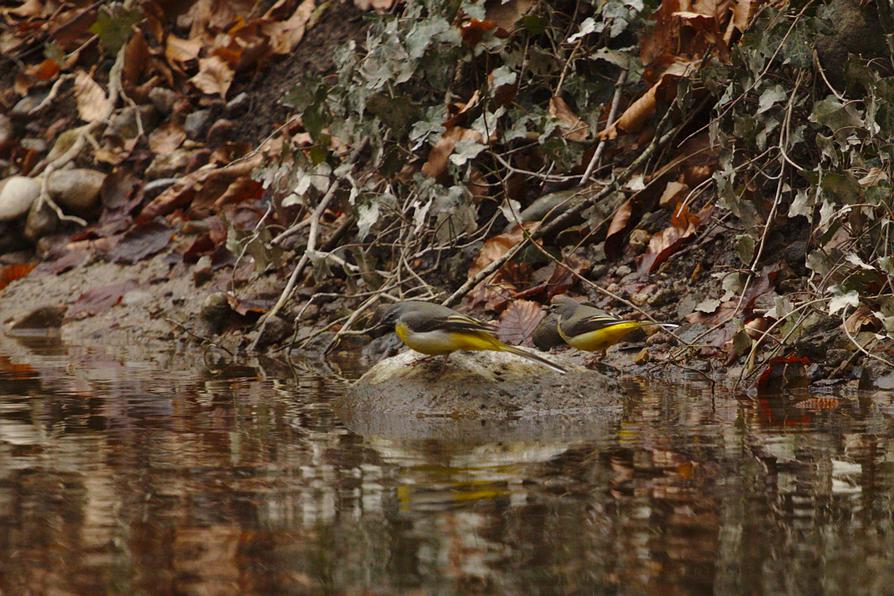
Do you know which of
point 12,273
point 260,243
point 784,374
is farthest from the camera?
point 12,273

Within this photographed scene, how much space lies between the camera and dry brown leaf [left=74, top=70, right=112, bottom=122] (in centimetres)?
1243

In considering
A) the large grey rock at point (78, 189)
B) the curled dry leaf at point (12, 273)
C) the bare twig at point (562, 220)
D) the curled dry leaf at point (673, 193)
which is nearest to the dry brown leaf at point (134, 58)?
the large grey rock at point (78, 189)

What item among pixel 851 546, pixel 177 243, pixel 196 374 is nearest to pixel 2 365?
pixel 196 374

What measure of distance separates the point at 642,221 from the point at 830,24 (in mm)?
1673

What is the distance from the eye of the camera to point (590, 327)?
6426 millimetres

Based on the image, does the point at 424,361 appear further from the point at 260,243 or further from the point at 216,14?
the point at 216,14

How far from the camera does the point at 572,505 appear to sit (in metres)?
3.43

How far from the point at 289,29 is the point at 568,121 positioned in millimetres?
4473


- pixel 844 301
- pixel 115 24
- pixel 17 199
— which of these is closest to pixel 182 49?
pixel 115 24

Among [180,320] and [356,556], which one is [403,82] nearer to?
[180,320]

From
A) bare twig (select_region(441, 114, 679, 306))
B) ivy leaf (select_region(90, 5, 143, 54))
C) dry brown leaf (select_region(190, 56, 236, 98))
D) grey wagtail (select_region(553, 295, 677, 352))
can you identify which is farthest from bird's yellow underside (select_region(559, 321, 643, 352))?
ivy leaf (select_region(90, 5, 143, 54))

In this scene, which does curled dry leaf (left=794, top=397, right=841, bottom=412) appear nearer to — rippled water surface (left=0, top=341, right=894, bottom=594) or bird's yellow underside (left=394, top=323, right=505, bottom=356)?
rippled water surface (left=0, top=341, right=894, bottom=594)

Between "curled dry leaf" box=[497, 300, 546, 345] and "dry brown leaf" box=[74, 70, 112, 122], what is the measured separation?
6.24 meters

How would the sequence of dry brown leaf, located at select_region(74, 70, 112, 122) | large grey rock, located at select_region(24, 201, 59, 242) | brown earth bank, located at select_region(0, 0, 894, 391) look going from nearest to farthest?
1. brown earth bank, located at select_region(0, 0, 894, 391)
2. large grey rock, located at select_region(24, 201, 59, 242)
3. dry brown leaf, located at select_region(74, 70, 112, 122)
